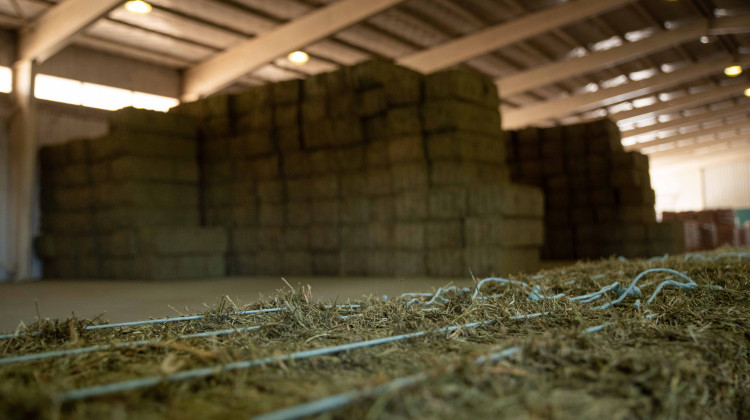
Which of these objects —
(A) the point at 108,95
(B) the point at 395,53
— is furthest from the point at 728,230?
(A) the point at 108,95

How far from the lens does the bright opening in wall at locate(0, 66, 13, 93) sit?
10.6 m

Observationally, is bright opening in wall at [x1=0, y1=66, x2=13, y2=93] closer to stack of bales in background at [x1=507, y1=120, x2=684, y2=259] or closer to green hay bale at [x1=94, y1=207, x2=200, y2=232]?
green hay bale at [x1=94, y1=207, x2=200, y2=232]

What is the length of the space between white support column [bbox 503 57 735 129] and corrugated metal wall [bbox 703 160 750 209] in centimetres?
1940

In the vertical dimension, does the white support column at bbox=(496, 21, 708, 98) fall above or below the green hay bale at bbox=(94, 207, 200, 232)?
above

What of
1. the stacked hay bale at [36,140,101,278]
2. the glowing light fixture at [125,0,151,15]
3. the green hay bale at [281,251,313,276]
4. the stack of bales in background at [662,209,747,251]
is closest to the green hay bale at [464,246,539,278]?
the green hay bale at [281,251,313,276]

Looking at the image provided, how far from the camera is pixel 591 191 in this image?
1126 cm

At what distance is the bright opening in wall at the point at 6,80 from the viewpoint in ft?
34.7

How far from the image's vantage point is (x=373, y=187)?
26.8 feet

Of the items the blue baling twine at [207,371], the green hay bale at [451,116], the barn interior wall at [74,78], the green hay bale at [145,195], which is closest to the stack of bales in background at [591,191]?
the green hay bale at [451,116]

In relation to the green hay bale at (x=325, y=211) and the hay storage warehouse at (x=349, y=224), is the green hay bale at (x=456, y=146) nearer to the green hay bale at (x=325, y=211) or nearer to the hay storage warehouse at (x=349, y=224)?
the hay storage warehouse at (x=349, y=224)

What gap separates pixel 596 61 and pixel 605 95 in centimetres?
394

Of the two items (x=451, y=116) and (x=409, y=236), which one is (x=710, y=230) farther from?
(x=409, y=236)

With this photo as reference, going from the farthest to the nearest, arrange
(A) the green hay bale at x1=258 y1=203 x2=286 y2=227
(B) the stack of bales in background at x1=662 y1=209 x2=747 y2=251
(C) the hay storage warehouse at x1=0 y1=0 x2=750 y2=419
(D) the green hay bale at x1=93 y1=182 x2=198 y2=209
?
(B) the stack of bales in background at x1=662 y1=209 x2=747 y2=251 < (A) the green hay bale at x1=258 y1=203 x2=286 y2=227 < (D) the green hay bale at x1=93 y1=182 x2=198 y2=209 < (C) the hay storage warehouse at x1=0 y1=0 x2=750 y2=419

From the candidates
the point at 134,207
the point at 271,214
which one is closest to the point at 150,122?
the point at 134,207
